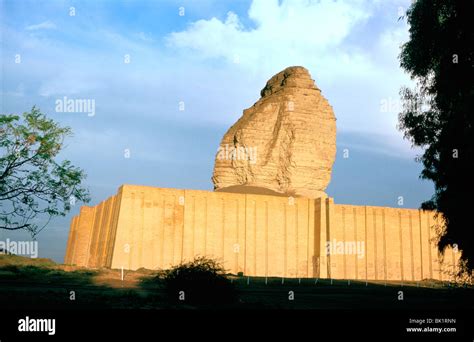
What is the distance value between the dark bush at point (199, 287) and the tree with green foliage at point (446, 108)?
6.65 m

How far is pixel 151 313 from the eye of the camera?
10312 mm

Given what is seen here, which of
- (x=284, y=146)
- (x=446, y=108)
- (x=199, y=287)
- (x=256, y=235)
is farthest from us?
(x=284, y=146)

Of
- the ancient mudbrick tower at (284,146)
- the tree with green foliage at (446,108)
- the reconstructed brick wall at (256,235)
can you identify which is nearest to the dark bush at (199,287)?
the tree with green foliage at (446,108)

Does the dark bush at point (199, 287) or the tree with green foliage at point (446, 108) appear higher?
the tree with green foliage at point (446, 108)

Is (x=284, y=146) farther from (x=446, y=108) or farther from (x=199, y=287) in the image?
(x=199, y=287)

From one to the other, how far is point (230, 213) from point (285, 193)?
10.2 metres

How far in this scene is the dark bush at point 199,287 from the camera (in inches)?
531

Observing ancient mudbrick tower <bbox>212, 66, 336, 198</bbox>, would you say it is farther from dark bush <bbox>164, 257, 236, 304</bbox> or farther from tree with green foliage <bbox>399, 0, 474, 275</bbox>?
dark bush <bbox>164, 257, 236, 304</bbox>

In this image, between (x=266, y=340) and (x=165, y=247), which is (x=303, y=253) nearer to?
(x=165, y=247)

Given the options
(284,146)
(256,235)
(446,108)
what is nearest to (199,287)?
(446,108)

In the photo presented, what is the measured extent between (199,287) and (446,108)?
8575 mm

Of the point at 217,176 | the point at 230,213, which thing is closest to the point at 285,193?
the point at 217,176

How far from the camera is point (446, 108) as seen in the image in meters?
15.6

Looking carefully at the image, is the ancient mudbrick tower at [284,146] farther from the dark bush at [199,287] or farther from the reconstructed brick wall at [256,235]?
the dark bush at [199,287]
